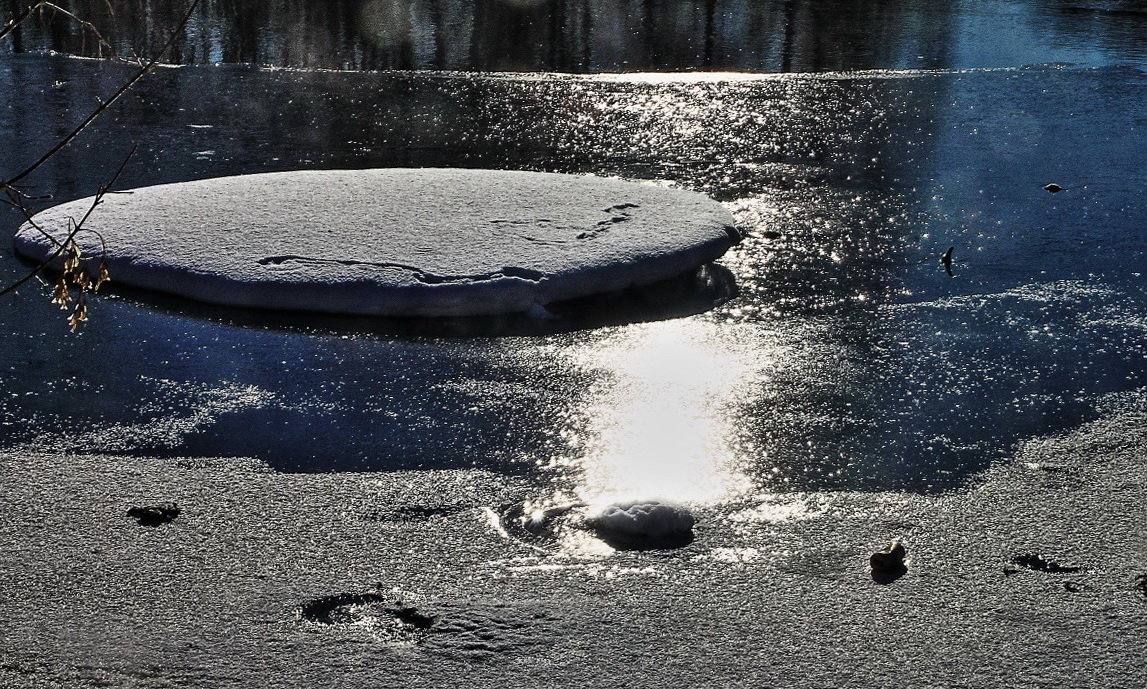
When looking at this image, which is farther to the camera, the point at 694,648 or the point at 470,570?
the point at 470,570

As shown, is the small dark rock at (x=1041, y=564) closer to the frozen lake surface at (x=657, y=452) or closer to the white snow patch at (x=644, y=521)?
the frozen lake surface at (x=657, y=452)

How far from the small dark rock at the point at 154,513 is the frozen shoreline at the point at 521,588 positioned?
0.03 m

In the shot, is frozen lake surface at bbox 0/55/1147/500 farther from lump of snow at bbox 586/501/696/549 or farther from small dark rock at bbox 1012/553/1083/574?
small dark rock at bbox 1012/553/1083/574

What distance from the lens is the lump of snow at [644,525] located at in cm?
288

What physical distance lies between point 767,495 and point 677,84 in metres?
6.75

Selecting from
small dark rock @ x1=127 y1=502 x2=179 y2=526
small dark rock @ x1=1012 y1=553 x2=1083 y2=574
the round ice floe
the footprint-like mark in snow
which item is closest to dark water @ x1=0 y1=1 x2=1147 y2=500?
the round ice floe

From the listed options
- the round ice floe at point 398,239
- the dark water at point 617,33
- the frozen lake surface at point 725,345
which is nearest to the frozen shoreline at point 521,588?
the frozen lake surface at point 725,345

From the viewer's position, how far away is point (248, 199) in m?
5.60

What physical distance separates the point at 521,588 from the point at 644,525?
1.34 feet

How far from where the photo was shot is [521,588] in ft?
8.67

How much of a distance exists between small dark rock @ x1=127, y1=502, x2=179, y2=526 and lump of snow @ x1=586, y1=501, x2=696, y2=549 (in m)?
1.05

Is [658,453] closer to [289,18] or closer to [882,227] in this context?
[882,227]

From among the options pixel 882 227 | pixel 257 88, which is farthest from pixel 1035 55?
pixel 257 88

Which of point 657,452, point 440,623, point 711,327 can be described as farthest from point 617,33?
point 440,623
